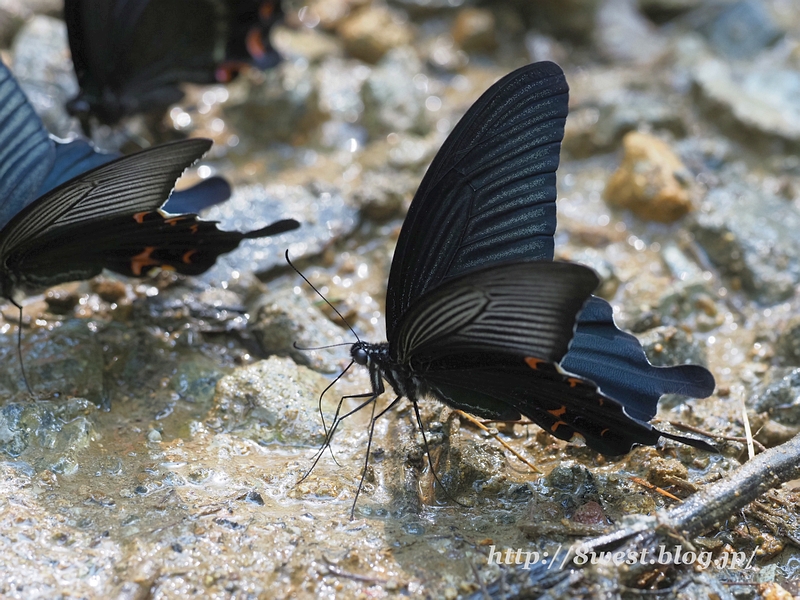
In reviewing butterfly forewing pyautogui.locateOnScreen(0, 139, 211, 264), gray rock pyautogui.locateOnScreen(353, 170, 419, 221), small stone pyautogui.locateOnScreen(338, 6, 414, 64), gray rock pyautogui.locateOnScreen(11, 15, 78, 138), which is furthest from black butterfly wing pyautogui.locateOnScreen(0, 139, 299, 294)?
small stone pyautogui.locateOnScreen(338, 6, 414, 64)

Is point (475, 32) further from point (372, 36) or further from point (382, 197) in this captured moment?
point (382, 197)

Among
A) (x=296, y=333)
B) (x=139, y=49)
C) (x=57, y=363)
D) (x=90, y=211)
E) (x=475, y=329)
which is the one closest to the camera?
(x=475, y=329)

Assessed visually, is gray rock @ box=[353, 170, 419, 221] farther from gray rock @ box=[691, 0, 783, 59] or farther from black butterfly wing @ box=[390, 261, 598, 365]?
gray rock @ box=[691, 0, 783, 59]

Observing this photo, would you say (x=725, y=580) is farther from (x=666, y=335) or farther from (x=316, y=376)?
(x=316, y=376)

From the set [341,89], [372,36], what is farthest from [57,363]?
[372,36]

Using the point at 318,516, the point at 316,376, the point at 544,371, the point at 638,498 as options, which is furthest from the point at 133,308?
the point at 638,498
